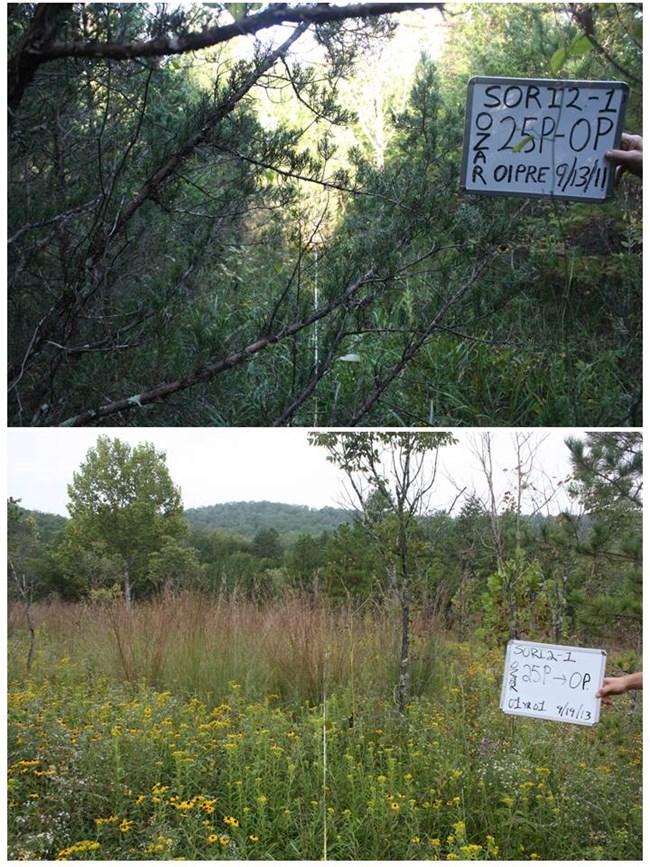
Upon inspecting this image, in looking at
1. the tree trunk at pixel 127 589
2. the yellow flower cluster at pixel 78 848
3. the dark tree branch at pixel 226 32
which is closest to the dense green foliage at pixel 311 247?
the dark tree branch at pixel 226 32

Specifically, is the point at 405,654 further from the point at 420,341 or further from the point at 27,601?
the point at 27,601

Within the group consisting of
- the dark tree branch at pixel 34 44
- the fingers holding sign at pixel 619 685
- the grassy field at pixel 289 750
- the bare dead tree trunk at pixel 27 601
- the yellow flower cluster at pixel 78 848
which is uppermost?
the dark tree branch at pixel 34 44

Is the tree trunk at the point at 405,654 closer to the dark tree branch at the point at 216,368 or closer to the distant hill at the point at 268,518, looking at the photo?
the distant hill at the point at 268,518

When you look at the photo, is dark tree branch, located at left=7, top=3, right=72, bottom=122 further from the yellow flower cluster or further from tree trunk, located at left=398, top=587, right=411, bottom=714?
the yellow flower cluster

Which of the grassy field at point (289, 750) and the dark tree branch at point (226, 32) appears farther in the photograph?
the grassy field at point (289, 750)

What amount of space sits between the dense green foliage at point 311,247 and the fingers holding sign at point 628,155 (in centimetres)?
15

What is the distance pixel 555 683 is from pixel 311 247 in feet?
4.74

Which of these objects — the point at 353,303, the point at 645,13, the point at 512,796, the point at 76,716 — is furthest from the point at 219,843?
the point at 645,13

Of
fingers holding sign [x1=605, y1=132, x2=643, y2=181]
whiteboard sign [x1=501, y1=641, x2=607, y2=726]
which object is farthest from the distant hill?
fingers holding sign [x1=605, y1=132, x2=643, y2=181]

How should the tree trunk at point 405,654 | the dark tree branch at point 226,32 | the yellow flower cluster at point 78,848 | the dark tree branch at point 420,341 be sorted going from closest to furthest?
the dark tree branch at point 226,32 → the yellow flower cluster at point 78,848 → the tree trunk at point 405,654 → the dark tree branch at point 420,341

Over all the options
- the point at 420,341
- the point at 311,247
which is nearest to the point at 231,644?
the point at 420,341

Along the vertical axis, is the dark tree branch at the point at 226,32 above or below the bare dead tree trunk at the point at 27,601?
above

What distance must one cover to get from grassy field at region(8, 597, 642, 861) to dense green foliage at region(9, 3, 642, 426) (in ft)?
2.21

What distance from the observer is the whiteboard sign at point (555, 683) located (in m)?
2.83
